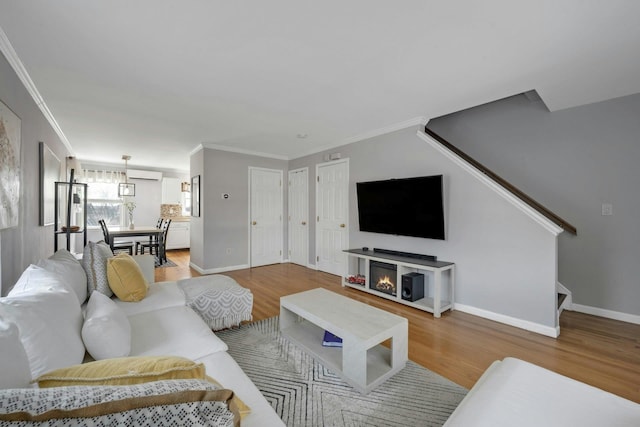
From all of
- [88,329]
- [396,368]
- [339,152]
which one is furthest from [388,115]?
[88,329]

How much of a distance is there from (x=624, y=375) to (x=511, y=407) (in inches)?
68.6

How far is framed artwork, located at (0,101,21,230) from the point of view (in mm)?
1938

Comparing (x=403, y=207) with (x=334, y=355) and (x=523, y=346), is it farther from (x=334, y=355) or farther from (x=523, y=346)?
(x=334, y=355)

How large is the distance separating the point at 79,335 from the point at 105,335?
0.34 ft

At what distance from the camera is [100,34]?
192 centimetres

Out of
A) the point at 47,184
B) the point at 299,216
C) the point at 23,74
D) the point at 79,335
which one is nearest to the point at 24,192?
the point at 47,184

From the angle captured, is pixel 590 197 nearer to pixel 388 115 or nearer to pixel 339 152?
pixel 388 115

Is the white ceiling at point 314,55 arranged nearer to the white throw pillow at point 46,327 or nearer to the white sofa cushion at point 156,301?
the white throw pillow at point 46,327

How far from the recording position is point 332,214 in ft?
16.2

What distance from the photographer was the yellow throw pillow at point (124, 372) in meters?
Answer: 0.73

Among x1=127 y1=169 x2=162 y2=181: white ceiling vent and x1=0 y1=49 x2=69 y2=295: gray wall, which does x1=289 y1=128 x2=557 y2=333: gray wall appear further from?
x1=127 y1=169 x2=162 y2=181: white ceiling vent

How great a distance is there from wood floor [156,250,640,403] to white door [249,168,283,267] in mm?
2151

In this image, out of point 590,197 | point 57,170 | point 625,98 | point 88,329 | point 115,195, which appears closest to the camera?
point 88,329

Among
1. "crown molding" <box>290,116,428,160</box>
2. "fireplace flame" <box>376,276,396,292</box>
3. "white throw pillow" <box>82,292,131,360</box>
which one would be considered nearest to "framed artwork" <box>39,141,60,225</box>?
"white throw pillow" <box>82,292,131,360</box>
